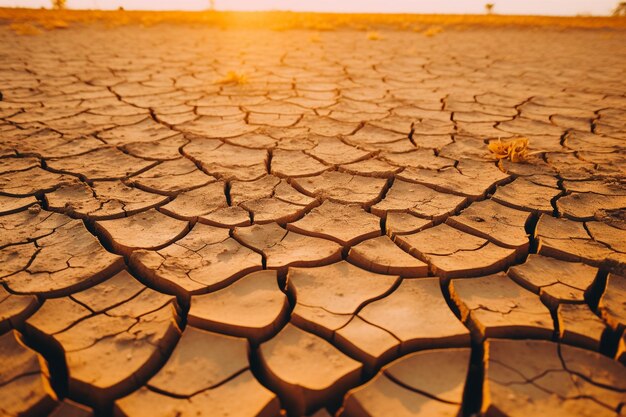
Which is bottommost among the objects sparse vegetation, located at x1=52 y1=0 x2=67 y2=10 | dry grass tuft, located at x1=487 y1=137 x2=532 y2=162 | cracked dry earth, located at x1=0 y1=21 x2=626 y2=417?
cracked dry earth, located at x1=0 y1=21 x2=626 y2=417

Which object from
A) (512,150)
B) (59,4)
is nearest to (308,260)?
(512,150)

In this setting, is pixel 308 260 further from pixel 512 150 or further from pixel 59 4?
pixel 59 4

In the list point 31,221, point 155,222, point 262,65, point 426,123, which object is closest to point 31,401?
point 155,222

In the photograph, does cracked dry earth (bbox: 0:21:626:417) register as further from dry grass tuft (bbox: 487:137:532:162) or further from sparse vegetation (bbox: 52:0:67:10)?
sparse vegetation (bbox: 52:0:67:10)

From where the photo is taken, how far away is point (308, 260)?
1.37 meters

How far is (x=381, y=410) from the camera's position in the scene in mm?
894

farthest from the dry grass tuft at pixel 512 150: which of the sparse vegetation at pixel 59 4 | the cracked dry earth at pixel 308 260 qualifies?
the sparse vegetation at pixel 59 4

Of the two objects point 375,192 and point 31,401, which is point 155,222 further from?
point 375,192

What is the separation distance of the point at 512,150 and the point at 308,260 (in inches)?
56.7

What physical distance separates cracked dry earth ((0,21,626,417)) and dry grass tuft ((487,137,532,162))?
0.08m

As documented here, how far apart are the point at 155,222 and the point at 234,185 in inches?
16.9

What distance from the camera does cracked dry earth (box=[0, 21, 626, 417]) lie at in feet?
3.12

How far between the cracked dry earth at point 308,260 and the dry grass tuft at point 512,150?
0.08 metres

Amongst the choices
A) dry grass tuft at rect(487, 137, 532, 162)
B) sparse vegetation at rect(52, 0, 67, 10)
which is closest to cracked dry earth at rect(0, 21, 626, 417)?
dry grass tuft at rect(487, 137, 532, 162)
